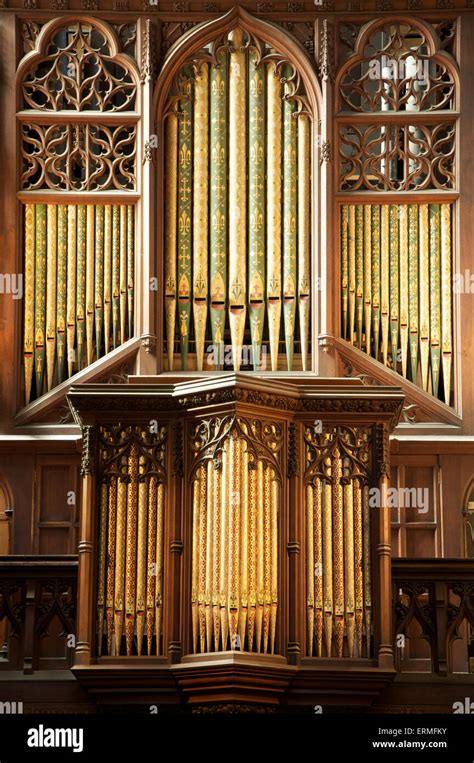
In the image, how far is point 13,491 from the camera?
742 inches

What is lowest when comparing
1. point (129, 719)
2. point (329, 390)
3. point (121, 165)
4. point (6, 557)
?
point (129, 719)

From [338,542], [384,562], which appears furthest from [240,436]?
[384,562]

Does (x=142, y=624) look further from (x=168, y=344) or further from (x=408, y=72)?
(x=408, y=72)

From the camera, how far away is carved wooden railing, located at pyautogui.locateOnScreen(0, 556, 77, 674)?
56.3 feet

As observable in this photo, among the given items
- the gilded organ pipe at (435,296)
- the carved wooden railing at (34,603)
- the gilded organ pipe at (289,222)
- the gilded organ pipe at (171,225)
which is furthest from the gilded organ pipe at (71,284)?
the gilded organ pipe at (435,296)

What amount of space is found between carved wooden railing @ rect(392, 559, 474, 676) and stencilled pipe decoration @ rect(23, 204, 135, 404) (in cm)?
383

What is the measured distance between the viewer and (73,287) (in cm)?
1923

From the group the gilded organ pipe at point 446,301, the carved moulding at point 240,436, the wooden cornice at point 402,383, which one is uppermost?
the gilded organ pipe at point 446,301

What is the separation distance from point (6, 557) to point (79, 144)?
175 inches

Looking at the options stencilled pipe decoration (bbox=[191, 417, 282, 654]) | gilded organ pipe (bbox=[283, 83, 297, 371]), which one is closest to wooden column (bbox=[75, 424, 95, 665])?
stencilled pipe decoration (bbox=[191, 417, 282, 654])

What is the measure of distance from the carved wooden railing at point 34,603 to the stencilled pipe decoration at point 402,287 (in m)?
3.79

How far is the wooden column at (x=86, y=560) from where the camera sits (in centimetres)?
1667

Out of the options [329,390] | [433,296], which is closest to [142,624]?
[329,390]

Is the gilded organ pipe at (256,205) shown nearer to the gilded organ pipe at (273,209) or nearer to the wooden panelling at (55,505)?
the gilded organ pipe at (273,209)
